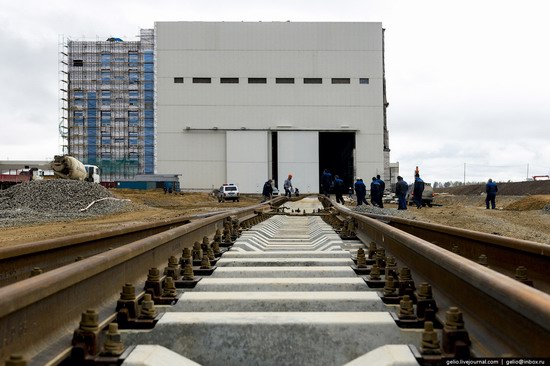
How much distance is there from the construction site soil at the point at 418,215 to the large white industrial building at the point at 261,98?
4.83 meters

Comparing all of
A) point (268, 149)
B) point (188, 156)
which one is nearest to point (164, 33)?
point (188, 156)

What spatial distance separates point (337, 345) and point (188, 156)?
141 feet

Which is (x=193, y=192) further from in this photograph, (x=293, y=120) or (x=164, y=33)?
(x=164, y=33)

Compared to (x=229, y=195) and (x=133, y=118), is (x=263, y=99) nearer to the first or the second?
(x=229, y=195)

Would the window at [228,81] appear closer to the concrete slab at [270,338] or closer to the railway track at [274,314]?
the railway track at [274,314]

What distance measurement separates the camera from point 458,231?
576 cm

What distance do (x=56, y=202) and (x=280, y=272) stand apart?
18160 millimetres

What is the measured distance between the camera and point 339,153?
57656mm

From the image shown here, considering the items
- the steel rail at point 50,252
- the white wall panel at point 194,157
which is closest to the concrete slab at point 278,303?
the steel rail at point 50,252

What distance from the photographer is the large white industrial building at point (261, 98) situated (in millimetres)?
44750

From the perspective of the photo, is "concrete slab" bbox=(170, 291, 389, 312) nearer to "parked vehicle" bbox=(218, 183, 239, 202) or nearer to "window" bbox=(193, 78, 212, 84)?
"parked vehicle" bbox=(218, 183, 239, 202)

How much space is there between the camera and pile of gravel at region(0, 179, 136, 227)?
59.5ft

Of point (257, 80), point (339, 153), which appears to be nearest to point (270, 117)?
point (257, 80)

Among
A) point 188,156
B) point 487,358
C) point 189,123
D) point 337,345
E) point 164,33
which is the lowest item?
point 337,345
